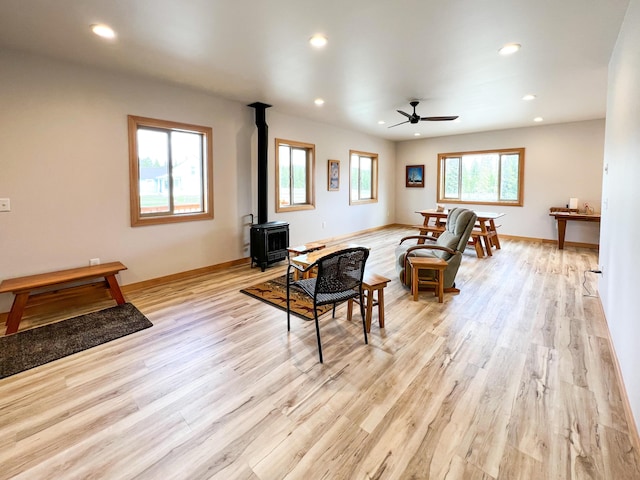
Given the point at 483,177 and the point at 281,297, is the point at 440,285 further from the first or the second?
the point at 483,177

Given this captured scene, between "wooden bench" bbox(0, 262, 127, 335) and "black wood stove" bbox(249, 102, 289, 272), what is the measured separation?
1.93m

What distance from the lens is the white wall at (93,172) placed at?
326 centimetres

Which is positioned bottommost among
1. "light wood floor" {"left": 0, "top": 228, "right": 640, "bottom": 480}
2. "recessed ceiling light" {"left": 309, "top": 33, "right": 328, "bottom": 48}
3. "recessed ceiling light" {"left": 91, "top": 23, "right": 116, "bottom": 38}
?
"light wood floor" {"left": 0, "top": 228, "right": 640, "bottom": 480}

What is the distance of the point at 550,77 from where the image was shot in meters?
4.03

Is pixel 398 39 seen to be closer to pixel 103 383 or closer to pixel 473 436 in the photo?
pixel 473 436

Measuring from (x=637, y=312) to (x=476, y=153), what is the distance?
23.7ft

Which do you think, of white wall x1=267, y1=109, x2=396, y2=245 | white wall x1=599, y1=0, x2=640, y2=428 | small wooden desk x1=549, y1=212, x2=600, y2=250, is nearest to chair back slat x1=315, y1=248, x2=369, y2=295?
white wall x1=599, y1=0, x2=640, y2=428

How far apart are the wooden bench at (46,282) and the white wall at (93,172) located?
0.61ft

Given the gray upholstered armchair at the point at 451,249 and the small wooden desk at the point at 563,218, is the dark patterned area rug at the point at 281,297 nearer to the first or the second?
the gray upholstered armchair at the point at 451,249

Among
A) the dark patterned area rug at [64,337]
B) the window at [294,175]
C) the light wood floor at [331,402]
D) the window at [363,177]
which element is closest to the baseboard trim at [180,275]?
the dark patterned area rug at [64,337]

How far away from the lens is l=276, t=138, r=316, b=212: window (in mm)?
6120

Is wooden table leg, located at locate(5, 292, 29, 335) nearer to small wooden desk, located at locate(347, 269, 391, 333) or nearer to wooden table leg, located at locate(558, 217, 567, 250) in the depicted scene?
small wooden desk, located at locate(347, 269, 391, 333)

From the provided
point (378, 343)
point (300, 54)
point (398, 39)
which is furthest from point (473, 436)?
point (300, 54)

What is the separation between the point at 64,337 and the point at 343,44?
377cm
